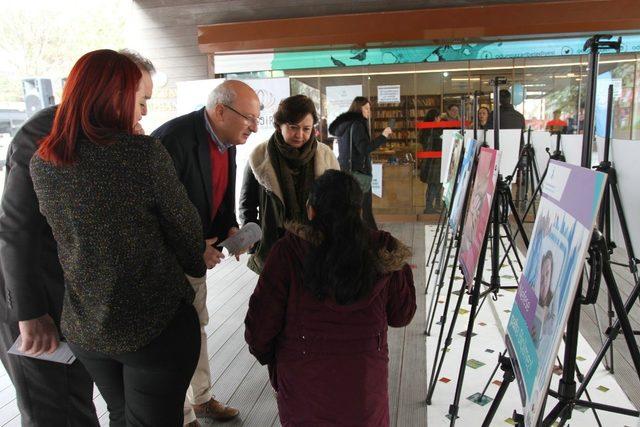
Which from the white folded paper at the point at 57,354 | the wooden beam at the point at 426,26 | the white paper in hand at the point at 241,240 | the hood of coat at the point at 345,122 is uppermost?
the wooden beam at the point at 426,26

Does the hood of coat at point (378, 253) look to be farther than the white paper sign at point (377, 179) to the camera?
No

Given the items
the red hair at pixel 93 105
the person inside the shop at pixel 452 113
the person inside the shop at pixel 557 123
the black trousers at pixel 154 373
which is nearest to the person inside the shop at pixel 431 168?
the person inside the shop at pixel 452 113

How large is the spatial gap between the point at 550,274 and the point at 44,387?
164 centimetres

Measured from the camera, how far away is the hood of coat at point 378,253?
143 cm

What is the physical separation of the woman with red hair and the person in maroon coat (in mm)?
287

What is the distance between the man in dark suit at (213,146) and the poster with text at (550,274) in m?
1.14

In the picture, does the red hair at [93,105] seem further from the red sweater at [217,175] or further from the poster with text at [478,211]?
the poster with text at [478,211]

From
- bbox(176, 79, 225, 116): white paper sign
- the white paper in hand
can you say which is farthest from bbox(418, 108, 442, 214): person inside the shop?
the white paper in hand

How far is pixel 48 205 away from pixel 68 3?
562 cm

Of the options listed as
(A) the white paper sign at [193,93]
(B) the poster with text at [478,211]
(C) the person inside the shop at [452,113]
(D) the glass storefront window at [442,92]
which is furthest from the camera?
(C) the person inside the shop at [452,113]

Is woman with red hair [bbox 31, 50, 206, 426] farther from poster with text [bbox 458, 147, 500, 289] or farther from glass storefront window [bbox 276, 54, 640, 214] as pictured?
glass storefront window [bbox 276, 54, 640, 214]

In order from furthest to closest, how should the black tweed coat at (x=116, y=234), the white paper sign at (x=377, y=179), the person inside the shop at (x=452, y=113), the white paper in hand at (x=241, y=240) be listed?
1. the white paper sign at (x=377, y=179)
2. the person inside the shop at (x=452, y=113)
3. the white paper in hand at (x=241, y=240)
4. the black tweed coat at (x=116, y=234)

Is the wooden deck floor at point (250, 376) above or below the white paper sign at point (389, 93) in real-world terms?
below

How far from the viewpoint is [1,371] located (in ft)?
10.3
